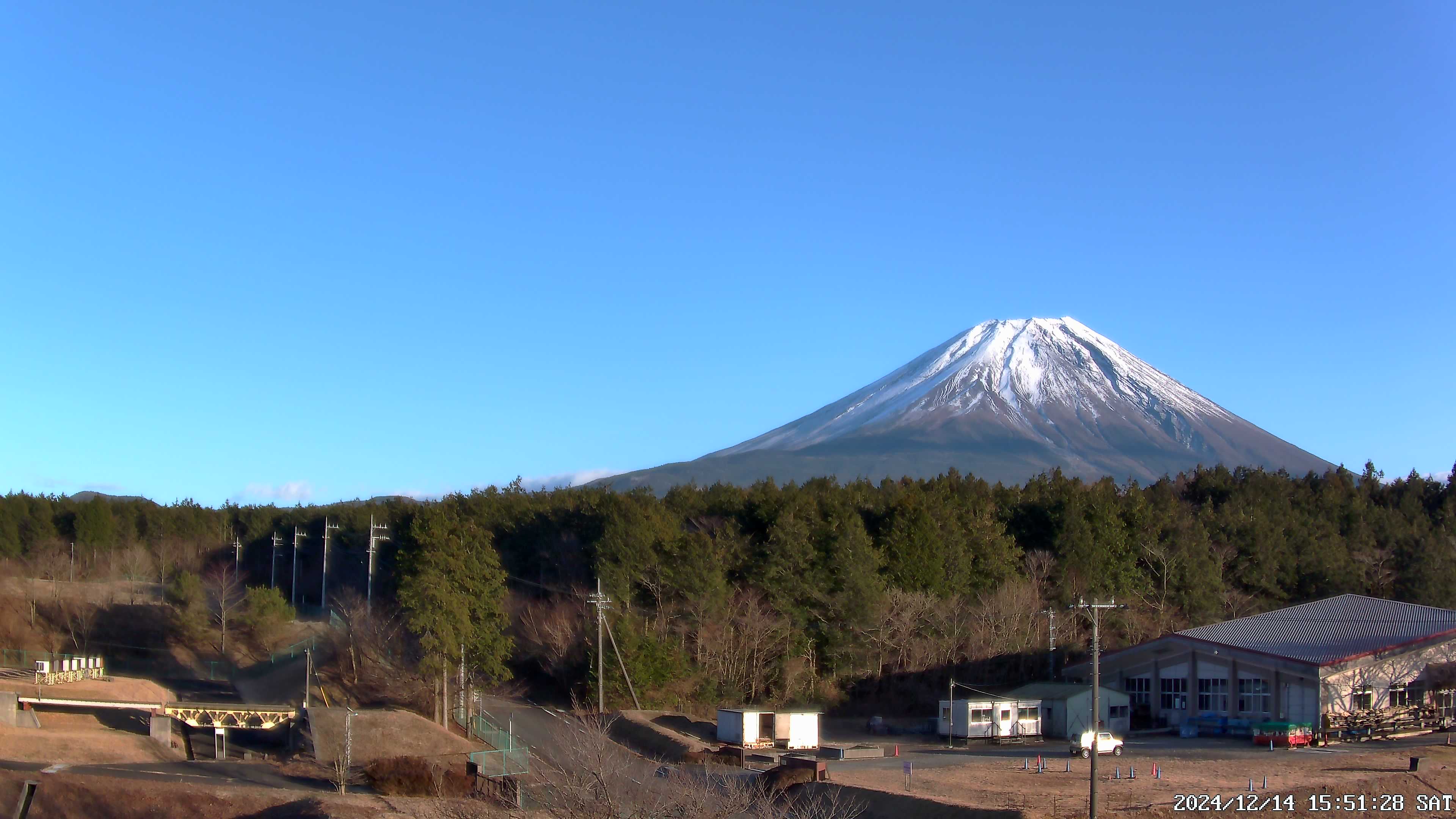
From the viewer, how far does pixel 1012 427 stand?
488 feet

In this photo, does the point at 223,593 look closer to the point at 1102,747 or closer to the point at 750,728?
the point at 750,728

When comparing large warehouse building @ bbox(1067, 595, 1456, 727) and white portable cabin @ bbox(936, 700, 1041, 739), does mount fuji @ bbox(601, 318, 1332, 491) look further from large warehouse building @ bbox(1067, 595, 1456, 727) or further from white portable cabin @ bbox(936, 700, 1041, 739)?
white portable cabin @ bbox(936, 700, 1041, 739)

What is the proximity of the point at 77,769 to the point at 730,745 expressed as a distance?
1935 cm

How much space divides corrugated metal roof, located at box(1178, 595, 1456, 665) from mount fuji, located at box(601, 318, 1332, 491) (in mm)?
79702

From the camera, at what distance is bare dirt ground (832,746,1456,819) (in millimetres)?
24406

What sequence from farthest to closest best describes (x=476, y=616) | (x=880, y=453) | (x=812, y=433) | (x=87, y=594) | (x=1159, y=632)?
(x=812, y=433)
(x=880, y=453)
(x=87, y=594)
(x=1159, y=632)
(x=476, y=616)

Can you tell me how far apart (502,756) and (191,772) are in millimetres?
10810

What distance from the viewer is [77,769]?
36.0 metres

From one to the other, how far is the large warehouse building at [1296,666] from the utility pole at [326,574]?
43867 mm

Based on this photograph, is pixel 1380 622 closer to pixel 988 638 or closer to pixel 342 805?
pixel 988 638

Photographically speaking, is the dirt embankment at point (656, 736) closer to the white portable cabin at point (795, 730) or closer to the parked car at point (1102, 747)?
the white portable cabin at point (795, 730)

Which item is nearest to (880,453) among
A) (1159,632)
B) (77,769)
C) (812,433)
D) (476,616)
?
(812,433)

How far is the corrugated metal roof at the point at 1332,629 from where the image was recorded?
128 feet

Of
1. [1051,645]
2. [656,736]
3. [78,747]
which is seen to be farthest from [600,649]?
[1051,645]
